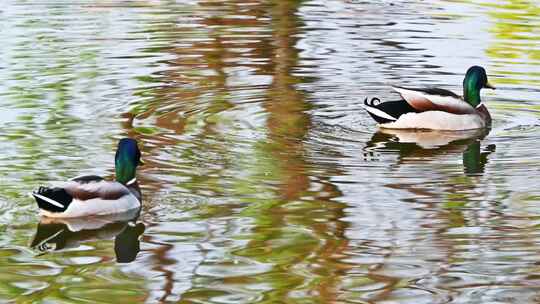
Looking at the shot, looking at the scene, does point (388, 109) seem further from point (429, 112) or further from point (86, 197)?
point (86, 197)

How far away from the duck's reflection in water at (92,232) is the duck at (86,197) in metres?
0.06

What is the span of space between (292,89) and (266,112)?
1.45m

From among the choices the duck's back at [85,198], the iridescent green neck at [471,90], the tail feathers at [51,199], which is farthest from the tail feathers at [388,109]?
the tail feathers at [51,199]

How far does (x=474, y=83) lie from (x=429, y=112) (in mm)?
909

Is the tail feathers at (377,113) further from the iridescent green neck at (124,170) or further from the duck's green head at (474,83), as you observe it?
the iridescent green neck at (124,170)

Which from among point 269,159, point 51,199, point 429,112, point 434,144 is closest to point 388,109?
point 429,112

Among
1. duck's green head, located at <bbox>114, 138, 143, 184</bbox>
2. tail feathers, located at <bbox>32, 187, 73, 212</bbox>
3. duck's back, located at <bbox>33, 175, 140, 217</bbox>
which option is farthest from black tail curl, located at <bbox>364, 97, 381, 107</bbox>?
tail feathers, located at <bbox>32, 187, 73, 212</bbox>

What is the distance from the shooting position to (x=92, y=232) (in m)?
11.2

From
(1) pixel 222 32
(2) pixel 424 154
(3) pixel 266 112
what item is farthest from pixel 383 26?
(2) pixel 424 154

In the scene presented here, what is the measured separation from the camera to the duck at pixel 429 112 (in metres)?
15.5

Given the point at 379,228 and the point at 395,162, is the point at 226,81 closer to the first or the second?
the point at 395,162

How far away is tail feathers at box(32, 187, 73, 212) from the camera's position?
11.0m

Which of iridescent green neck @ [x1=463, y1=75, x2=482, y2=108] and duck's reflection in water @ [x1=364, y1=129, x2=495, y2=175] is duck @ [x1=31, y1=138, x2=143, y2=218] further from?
iridescent green neck @ [x1=463, y1=75, x2=482, y2=108]

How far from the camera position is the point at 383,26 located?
73.9 ft
